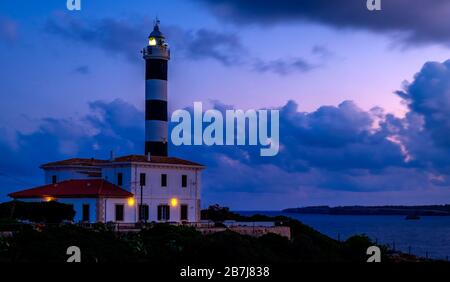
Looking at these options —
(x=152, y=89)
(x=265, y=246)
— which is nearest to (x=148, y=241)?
(x=265, y=246)

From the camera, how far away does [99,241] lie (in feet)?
104

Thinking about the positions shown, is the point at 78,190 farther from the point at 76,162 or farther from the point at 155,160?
the point at 155,160

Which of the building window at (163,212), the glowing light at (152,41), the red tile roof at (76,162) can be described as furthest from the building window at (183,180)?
the glowing light at (152,41)

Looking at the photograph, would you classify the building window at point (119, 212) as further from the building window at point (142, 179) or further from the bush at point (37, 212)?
the bush at point (37, 212)

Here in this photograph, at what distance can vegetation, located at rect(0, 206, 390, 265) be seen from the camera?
27.8 metres

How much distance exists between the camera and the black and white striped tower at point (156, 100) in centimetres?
4978

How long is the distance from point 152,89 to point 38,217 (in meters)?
15.2

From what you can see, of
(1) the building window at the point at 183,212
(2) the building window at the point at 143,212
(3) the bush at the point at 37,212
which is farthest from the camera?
(1) the building window at the point at 183,212

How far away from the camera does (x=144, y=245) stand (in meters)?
32.9

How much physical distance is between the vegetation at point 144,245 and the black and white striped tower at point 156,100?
42.9ft

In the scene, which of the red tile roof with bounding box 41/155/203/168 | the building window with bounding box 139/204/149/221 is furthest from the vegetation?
the red tile roof with bounding box 41/155/203/168
